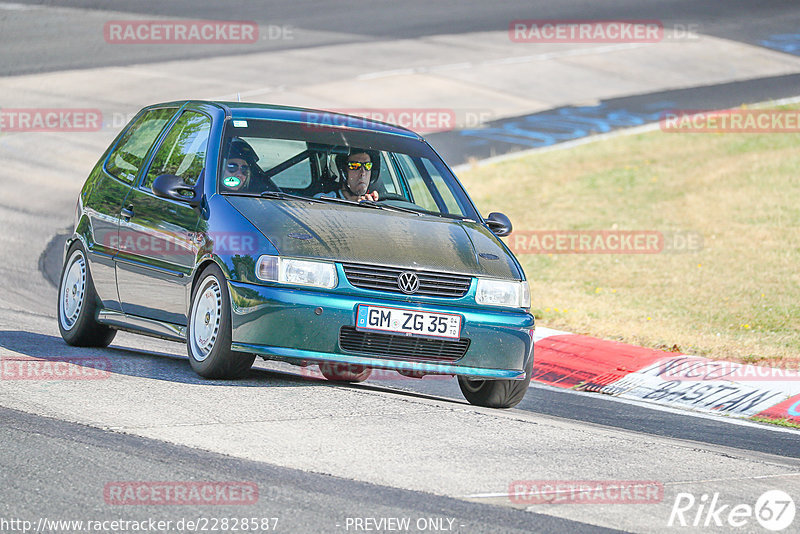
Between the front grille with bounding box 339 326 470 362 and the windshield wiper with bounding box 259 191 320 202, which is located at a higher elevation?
the windshield wiper with bounding box 259 191 320 202

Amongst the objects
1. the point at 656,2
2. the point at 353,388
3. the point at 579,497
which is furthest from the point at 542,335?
the point at 656,2

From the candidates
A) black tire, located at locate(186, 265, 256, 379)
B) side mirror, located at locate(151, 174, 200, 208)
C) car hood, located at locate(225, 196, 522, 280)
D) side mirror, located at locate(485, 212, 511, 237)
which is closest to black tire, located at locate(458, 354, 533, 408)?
car hood, located at locate(225, 196, 522, 280)

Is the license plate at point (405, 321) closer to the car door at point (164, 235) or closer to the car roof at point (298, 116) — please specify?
the car door at point (164, 235)

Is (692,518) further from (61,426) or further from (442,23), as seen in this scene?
(442,23)

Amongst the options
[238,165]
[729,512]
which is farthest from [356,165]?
[729,512]

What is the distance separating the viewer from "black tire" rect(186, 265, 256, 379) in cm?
721

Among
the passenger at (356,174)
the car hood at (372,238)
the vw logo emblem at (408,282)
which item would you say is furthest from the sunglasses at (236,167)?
the vw logo emblem at (408,282)

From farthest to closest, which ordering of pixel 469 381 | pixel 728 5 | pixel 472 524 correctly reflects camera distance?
1. pixel 728 5
2. pixel 469 381
3. pixel 472 524

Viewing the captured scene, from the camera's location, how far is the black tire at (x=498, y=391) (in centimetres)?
779

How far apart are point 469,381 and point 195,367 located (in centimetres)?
179

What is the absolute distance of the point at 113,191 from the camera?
8.88 metres

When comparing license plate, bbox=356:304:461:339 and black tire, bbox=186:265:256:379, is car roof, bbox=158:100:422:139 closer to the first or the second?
black tire, bbox=186:265:256:379

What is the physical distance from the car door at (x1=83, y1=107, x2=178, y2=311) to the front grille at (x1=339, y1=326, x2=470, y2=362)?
2.17m

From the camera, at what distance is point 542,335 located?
11055 mm
